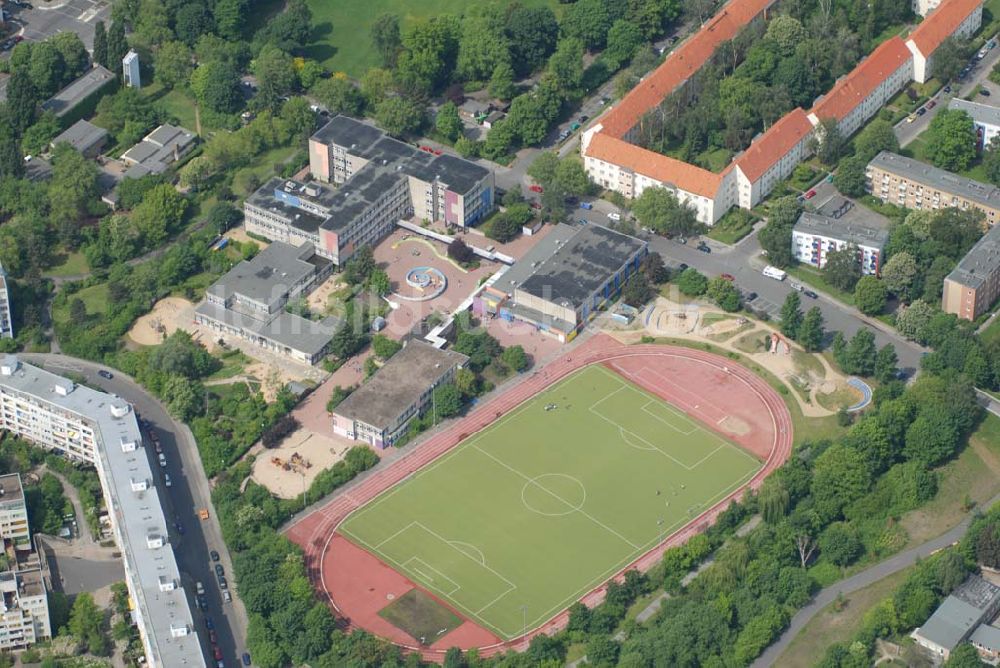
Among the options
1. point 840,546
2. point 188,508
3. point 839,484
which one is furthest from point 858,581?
point 188,508

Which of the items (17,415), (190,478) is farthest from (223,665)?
(17,415)

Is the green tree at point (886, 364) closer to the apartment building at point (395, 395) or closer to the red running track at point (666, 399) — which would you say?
→ the red running track at point (666, 399)

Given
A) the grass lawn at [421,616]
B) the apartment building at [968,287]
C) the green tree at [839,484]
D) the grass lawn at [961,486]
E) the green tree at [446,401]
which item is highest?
the apartment building at [968,287]

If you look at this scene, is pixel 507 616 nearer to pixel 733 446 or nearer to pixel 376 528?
pixel 376 528

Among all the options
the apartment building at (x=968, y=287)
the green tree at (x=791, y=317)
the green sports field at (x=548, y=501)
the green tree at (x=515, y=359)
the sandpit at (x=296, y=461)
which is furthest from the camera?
the green tree at (x=791, y=317)

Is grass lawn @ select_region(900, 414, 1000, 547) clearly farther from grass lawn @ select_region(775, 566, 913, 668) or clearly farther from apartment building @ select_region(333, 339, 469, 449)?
apartment building @ select_region(333, 339, 469, 449)

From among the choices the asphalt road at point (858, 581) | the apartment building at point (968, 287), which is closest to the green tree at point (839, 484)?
the asphalt road at point (858, 581)

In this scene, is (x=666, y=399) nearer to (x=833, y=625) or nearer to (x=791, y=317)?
(x=791, y=317)
